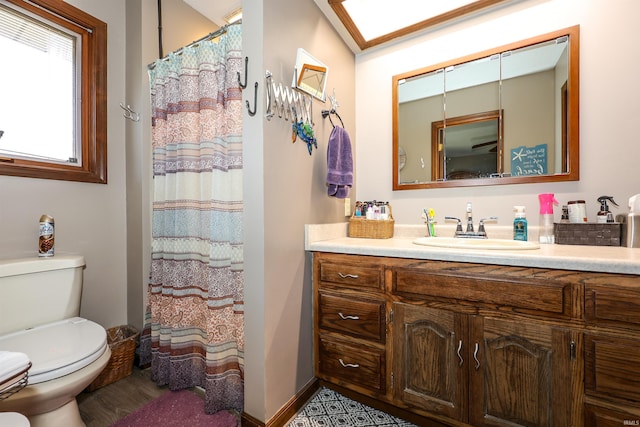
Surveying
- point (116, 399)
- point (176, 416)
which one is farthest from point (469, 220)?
point (116, 399)

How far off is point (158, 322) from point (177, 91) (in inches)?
56.9

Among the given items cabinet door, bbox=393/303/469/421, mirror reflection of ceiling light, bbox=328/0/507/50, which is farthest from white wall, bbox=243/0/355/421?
cabinet door, bbox=393/303/469/421

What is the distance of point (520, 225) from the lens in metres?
1.42

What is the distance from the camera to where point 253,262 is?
126cm

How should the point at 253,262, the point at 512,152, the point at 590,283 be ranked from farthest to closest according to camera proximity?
1. the point at 512,152
2. the point at 253,262
3. the point at 590,283

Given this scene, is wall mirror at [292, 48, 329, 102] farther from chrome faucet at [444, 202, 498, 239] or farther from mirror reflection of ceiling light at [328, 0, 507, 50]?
chrome faucet at [444, 202, 498, 239]

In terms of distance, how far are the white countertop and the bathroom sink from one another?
5cm

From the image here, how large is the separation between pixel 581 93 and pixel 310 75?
55.7 inches

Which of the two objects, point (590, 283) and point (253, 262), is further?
point (253, 262)

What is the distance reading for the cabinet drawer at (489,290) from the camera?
0.96 meters

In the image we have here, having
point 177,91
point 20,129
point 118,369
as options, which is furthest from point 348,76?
point 118,369

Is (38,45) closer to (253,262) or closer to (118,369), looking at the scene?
(253,262)

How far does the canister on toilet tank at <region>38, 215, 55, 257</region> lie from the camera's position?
1475 millimetres

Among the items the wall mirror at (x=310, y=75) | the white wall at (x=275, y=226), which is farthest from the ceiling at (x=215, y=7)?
the wall mirror at (x=310, y=75)
